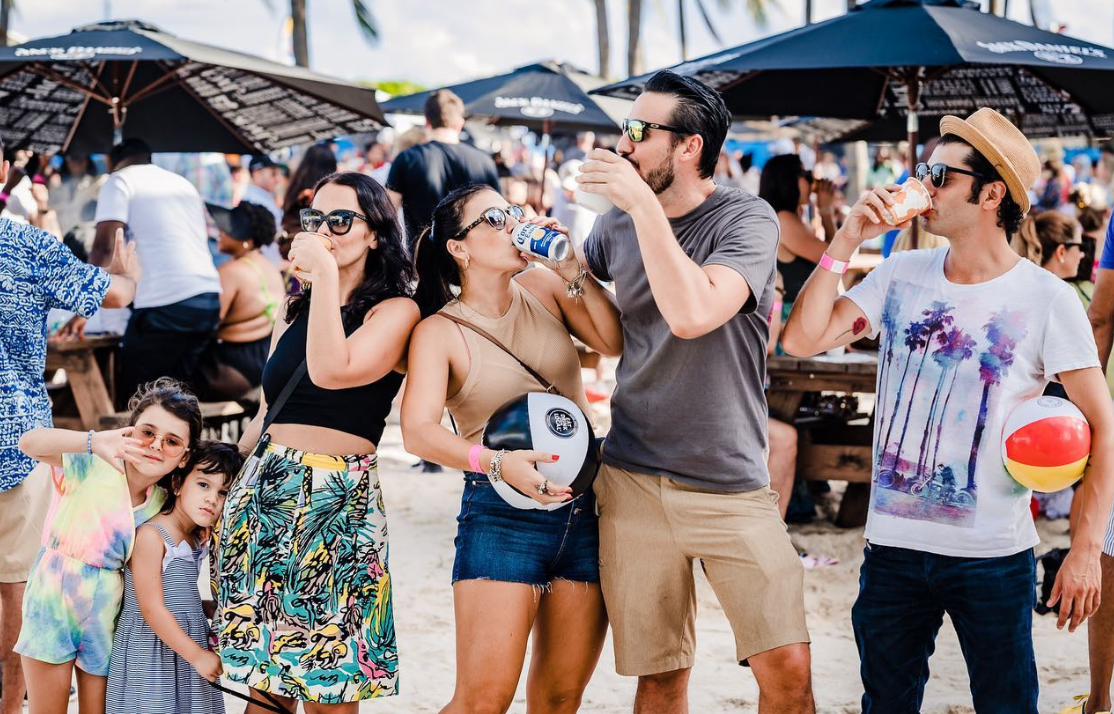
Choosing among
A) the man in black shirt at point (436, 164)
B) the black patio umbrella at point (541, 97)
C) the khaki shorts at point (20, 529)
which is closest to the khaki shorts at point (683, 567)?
the khaki shorts at point (20, 529)

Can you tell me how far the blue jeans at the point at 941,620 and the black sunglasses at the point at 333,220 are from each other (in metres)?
1.72

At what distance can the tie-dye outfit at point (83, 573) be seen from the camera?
10.7 feet

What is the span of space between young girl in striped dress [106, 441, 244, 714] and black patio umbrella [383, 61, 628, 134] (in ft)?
23.0


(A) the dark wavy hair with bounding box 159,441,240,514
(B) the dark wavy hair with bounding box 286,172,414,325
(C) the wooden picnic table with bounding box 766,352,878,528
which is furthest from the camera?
(C) the wooden picnic table with bounding box 766,352,878,528

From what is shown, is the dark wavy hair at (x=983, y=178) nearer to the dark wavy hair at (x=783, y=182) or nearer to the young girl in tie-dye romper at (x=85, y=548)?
the young girl in tie-dye romper at (x=85, y=548)

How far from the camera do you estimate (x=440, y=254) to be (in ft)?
10.7

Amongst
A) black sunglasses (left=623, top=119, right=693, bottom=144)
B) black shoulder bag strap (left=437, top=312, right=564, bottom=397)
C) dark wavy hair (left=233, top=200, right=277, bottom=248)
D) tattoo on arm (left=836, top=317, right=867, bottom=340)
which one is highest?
black sunglasses (left=623, top=119, right=693, bottom=144)

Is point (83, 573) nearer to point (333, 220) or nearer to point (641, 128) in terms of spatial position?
point (333, 220)

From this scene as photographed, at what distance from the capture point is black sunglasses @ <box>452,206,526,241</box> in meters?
3.11

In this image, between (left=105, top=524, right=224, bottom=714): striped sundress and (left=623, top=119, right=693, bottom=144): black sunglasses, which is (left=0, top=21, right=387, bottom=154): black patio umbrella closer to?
(left=105, top=524, right=224, bottom=714): striped sundress

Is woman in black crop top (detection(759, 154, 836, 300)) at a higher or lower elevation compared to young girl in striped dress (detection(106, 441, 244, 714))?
higher

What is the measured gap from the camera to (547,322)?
3.25 meters

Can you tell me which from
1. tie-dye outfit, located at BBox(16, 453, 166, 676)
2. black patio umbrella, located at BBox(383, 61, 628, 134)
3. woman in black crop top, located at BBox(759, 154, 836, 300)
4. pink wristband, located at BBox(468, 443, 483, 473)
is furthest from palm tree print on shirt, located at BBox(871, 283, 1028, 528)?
black patio umbrella, located at BBox(383, 61, 628, 134)

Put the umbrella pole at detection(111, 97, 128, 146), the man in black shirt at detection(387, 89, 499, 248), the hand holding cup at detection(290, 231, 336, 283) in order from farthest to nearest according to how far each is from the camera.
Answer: the man in black shirt at detection(387, 89, 499, 248), the umbrella pole at detection(111, 97, 128, 146), the hand holding cup at detection(290, 231, 336, 283)
